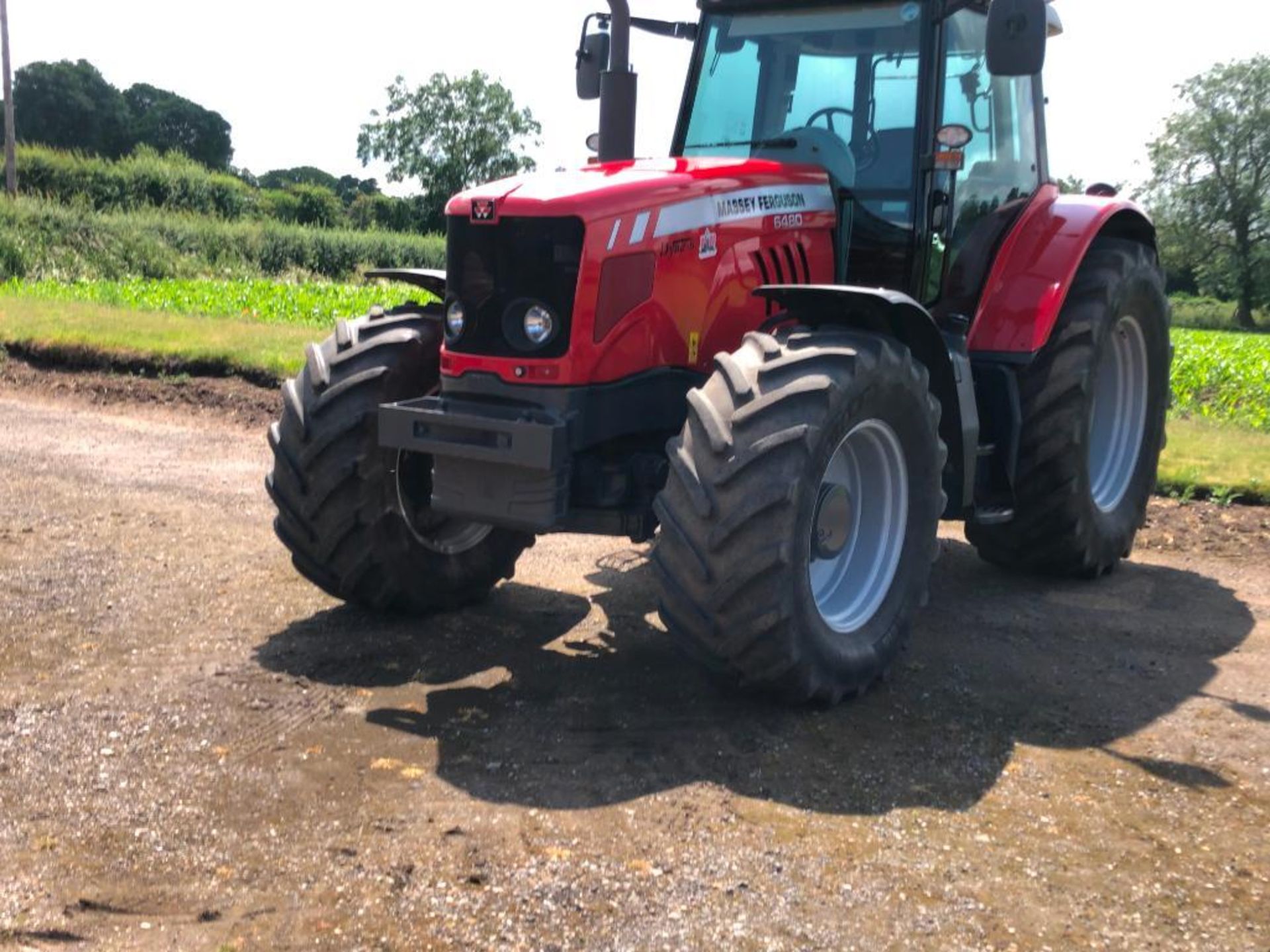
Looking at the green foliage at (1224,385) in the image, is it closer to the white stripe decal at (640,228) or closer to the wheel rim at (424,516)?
the wheel rim at (424,516)

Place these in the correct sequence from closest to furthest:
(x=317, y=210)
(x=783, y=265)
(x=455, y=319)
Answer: (x=455, y=319) → (x=783, y=265) → (x=317, y=210)

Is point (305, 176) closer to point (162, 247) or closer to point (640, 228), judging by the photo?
point (162, 247)

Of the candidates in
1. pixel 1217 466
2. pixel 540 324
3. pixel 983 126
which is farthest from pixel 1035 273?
pixel 1217 466

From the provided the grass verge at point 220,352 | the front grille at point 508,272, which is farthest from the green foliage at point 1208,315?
the front grille at point 508,272

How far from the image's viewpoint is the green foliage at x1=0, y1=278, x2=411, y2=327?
18.0m

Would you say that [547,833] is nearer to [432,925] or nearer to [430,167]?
[432,925]

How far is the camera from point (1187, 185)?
63.5 metres

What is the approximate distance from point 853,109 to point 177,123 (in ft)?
273

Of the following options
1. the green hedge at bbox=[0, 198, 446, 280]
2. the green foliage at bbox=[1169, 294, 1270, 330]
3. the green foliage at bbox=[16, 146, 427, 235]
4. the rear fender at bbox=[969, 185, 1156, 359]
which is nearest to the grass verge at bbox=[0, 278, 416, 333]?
the green hedge at bbox=[0, 198, 446, 280]

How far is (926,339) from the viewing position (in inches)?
203

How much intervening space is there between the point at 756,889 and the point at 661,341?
2.28m

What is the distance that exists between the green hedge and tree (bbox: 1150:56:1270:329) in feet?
124

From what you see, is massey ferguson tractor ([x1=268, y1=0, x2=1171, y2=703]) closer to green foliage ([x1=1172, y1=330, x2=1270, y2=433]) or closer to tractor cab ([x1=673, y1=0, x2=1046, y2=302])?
tractor cab ([x1=673, y1=0, x2=1046, y2=302])

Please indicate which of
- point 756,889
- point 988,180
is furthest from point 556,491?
point 988,180
